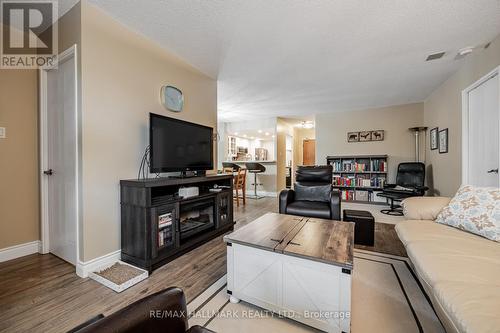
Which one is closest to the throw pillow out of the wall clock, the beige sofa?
the beige sofa

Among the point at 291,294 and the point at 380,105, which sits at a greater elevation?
the point at 380,105

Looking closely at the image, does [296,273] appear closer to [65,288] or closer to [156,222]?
[156,222]

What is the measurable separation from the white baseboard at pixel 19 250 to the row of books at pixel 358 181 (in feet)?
18.1

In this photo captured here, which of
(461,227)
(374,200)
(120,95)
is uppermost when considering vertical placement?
(120,95)

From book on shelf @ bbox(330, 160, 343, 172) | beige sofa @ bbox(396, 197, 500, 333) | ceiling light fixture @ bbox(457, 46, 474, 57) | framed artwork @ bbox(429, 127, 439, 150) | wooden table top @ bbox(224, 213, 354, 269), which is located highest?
ceiling light fixture @ bbox(457, 46, 474, 57)

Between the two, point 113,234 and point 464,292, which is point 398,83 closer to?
point 464,292

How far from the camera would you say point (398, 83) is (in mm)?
3596

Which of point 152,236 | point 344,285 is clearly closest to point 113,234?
point 152,236

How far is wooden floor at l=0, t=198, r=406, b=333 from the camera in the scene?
132 cm

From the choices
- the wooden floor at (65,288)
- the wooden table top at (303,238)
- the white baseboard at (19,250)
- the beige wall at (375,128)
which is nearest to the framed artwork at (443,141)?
the beige wall at (375,128)

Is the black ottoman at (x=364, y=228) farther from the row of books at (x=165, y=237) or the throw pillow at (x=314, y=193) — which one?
the row of books at (x=165, y=237)

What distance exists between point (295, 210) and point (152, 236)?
66.7 inches

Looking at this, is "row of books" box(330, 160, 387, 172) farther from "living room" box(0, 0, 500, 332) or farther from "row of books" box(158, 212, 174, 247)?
"row of books" box(158, 212, 174, 247)

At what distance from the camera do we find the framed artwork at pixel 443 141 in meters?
3.50
